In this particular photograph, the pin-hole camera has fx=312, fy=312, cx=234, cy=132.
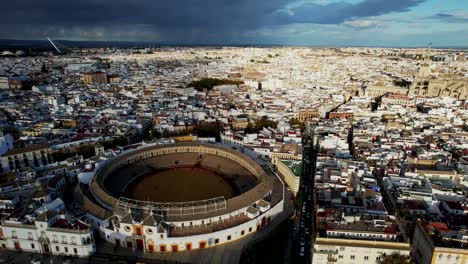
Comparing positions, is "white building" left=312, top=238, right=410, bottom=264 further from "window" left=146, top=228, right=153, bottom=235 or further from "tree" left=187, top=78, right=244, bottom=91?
"tree" left=187, top=78, right=244, bottom=91

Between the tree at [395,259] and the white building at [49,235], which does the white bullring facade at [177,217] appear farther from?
the tree at [395,259]

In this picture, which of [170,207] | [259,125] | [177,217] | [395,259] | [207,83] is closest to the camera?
[395,259]

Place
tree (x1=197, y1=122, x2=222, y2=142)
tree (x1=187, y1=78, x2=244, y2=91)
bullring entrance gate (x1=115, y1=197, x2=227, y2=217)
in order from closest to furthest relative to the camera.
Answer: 1. bullring entrance gate (x1=115, y1=197, x2=227, y2=217)
2. tree (x1=197, y1=122, x2=222, y2=142)
3. tree (x1=187, y1=78, x2=244, y2=91)

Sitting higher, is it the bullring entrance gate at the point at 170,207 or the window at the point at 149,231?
the bullring entrance gate at the point at 170,207

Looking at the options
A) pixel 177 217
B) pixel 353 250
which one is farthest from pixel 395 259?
pixel 177 217

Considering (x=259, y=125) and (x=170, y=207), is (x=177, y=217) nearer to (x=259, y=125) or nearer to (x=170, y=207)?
(x=170, y=207)

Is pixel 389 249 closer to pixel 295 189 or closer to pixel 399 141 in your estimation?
pixel 295 189

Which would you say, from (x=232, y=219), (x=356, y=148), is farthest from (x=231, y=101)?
(x=232, y=219)

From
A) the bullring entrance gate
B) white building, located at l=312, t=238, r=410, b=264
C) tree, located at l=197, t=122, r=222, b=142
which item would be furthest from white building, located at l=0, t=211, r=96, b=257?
tree, located at l=197, t=122, r=222, b=142

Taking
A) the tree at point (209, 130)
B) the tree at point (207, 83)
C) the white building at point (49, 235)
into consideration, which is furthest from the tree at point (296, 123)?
the tree at point (207, 83)
